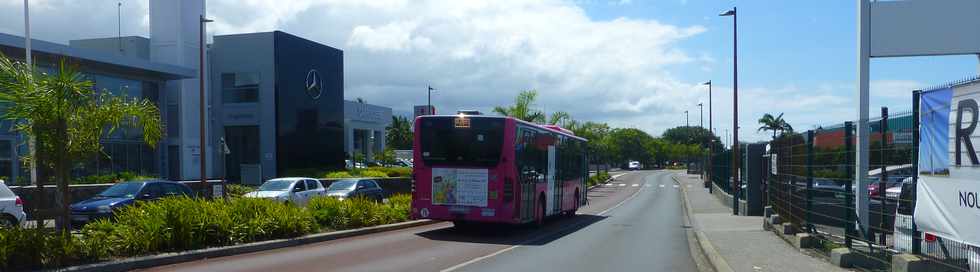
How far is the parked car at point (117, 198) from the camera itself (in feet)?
61.3

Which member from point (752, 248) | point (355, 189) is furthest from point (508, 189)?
point (355, 189)

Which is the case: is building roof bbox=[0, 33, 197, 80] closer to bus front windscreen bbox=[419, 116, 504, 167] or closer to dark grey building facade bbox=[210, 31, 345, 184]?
dark grey building facade bbox=[210, 31, 345, 184]

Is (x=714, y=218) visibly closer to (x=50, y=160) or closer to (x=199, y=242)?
(x=199, y=242)

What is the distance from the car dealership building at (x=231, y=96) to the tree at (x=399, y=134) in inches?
2666

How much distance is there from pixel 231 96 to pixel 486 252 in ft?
120

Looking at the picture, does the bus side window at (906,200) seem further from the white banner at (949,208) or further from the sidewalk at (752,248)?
the sidewalk at (752,248)

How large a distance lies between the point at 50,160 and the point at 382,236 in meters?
7.61

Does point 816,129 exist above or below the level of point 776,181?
above

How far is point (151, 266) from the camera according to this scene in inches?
458

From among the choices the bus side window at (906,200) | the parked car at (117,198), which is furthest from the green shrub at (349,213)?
the bus side window at (906,200)

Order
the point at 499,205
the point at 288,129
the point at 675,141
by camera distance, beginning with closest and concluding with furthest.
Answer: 1. the point at 499,205
2. the point at 288,129
3. the point at 675,141

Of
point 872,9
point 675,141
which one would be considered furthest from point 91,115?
point 675,141

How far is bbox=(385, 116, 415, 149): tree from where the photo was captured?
12094 centimetres

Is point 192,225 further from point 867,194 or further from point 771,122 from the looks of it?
point 771,122
